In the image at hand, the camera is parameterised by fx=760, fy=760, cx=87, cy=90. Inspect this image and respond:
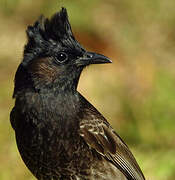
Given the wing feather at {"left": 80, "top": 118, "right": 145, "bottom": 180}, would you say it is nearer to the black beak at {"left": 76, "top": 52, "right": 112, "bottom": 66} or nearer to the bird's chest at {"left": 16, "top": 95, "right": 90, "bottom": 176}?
the bird's chest at {"left": 16, "top": 95, "right": 90, "bottom": 176}

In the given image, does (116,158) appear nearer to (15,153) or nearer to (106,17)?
(15,153)

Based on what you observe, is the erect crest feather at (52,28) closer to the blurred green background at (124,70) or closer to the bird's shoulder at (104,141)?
the bird's shoulder at (104,141)

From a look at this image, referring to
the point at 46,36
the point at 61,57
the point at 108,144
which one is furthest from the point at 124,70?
the point at 46,36

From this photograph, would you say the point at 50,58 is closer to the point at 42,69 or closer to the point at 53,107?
the point at 42,69

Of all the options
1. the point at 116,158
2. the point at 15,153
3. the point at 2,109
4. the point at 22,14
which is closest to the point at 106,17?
the point at 22,14

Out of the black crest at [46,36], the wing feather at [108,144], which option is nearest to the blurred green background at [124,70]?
the wing feather at [108,144]

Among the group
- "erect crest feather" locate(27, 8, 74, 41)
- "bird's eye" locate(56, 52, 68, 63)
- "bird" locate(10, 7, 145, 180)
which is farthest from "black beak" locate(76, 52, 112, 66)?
"erect crest feather" locate(27, 8, 74, 41)
